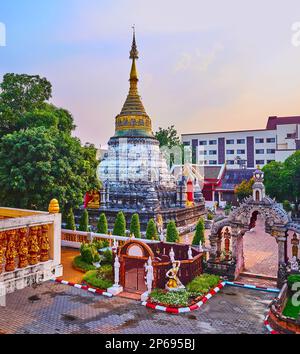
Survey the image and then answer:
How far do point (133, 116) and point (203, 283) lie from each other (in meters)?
26.1

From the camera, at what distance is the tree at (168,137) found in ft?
220

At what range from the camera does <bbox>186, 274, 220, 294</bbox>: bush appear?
1292cm

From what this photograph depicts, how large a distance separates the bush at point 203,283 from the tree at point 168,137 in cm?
5339

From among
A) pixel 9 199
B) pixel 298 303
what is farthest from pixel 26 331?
pixel 9 199

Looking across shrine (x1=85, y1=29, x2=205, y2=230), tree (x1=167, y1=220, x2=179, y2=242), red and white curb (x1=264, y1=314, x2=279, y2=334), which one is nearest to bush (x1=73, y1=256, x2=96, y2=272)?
tree (x1=167, y1=220, x2=179, y2=242)

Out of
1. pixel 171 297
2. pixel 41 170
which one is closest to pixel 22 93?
pixel 41 170

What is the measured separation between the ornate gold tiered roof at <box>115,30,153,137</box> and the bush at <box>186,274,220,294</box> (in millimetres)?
23896

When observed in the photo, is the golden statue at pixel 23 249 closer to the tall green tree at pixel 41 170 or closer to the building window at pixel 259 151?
the tall green tree at pixel 41 170

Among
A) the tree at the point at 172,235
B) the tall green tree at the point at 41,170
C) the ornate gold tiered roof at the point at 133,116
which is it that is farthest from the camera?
the ornate gold tiered roof at the point at 133,116

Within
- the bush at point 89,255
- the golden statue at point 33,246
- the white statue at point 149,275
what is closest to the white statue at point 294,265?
the white statue at point 149,275

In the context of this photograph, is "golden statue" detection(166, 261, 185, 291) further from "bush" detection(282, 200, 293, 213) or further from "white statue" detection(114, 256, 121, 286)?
"bush" detection(282, 200, 293, 213)

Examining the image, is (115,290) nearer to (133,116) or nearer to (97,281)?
(97,281)

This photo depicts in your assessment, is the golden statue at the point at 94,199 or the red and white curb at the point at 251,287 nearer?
the red and white curb at the point at 251,287
